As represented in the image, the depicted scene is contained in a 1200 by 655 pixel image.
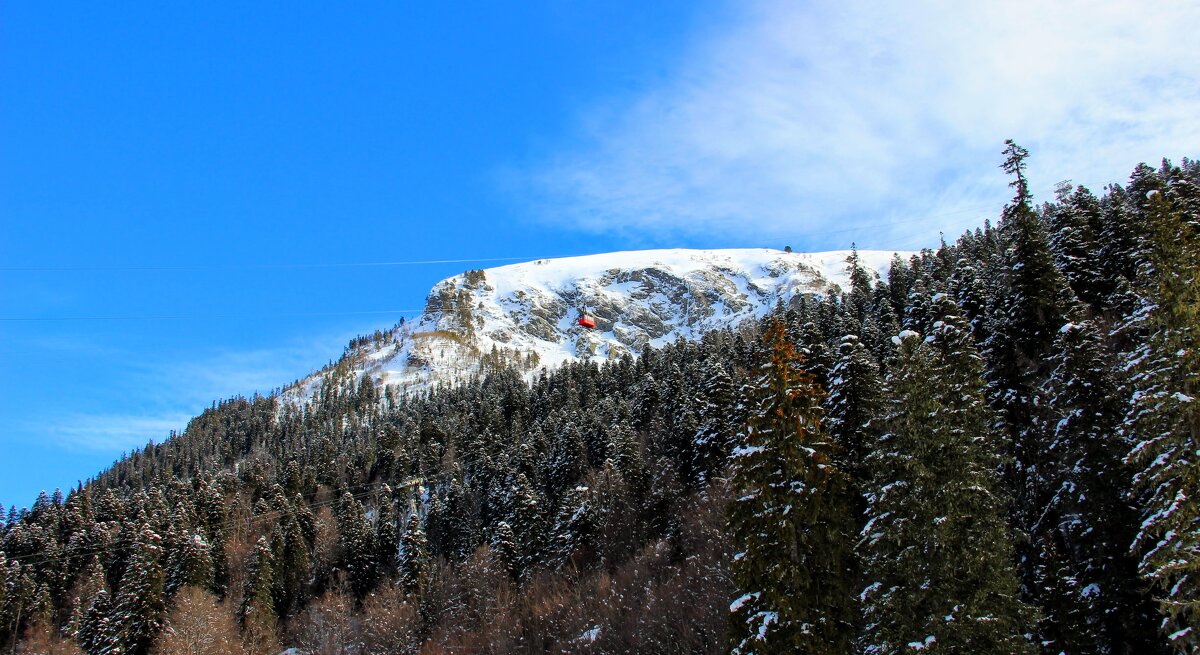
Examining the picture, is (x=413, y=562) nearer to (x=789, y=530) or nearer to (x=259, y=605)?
(x=259, y=605)

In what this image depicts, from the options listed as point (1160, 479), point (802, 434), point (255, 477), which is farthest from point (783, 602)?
point (255, 477)

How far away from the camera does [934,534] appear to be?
19.6 meters

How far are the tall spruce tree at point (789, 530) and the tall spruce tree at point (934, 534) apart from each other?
4.17 ft

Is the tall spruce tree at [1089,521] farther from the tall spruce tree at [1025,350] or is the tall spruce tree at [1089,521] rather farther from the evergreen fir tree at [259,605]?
the evergreen fir tree at [259,605]

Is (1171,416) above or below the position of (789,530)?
above

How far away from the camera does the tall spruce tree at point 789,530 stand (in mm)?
19453

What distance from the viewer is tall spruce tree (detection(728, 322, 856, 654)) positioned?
19453mm

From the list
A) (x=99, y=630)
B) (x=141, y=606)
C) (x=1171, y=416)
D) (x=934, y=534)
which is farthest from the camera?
(x=99, y=630)

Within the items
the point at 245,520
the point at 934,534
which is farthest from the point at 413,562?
the point at 245,520

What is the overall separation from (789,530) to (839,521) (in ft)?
6.93

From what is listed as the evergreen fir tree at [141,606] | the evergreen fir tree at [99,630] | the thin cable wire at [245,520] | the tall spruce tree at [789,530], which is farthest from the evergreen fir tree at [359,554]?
the tall spruce tree at [789,530]

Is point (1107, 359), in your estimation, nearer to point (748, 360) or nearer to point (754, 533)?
point (754, 533)

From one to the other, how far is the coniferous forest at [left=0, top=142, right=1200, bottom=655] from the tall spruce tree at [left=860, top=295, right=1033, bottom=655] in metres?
0.09

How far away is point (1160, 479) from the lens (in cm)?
1858
